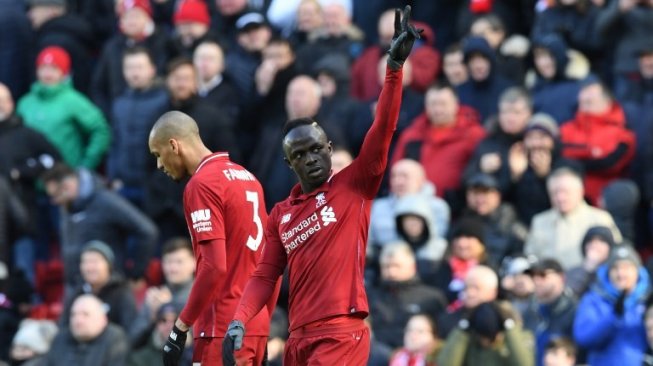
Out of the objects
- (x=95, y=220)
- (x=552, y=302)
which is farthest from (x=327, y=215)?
(x=95, y=220)

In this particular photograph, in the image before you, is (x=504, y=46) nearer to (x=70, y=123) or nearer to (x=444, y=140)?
(x=444, y=140)

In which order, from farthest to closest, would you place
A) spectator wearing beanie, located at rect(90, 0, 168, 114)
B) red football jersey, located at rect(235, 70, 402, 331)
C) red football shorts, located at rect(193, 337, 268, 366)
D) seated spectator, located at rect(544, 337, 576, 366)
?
spectator wearing beanie, located at rect(90, 0, 168, 114) < seated spectator, located at rect(544, 337, 576, 366) < red football shorts, located at rect(193, 337, 268, 366) < red football jersey, located at rect(235, 70, 402, 331)

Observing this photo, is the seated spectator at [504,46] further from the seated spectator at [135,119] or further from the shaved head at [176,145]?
the shaved head at [176,145]

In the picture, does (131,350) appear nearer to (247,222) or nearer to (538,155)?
(538,155)

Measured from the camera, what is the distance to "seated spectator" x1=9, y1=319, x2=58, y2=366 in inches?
615

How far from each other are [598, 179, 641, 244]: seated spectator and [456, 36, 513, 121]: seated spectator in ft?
6.81

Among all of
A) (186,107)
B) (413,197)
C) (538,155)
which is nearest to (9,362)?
(186,107)

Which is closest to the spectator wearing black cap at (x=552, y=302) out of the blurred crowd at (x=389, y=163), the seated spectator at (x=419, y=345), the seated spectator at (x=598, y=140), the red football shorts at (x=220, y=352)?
the blurred crowd at (x=389, y=163)

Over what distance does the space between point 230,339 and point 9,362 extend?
6.80 metres

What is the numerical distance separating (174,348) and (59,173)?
6.68 meters

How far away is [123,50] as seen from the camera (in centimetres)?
1842

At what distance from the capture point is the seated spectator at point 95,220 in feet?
52.8

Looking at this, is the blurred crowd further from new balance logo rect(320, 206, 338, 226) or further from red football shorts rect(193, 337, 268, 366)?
new balance logo rect(320, 206, 338, 226)

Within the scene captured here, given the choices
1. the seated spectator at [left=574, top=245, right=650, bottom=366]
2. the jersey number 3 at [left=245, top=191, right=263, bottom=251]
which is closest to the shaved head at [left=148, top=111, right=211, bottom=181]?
the jersey number 3 at [left=245, top=191, right=263, bottom=251]
